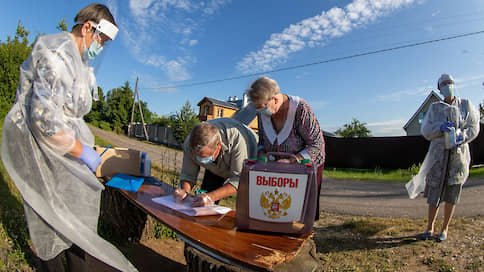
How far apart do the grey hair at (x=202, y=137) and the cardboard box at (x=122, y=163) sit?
1344mm

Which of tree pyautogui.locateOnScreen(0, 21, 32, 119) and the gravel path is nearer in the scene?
the gravel path

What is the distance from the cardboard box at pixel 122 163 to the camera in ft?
9.04

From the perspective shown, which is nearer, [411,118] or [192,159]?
[192,159]

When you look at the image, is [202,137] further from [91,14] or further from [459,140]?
[459,140]

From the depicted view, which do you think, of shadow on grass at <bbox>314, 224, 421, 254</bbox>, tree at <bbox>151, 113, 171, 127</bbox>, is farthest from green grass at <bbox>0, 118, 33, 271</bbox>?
tree at <bbox>151, 113, 171, 127</bbox>

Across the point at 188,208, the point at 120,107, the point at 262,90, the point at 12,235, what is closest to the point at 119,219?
the point at 12,235

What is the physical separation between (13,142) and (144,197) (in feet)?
3.36

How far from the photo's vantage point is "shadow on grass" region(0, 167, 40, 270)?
246 centimetres

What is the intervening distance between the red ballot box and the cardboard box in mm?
1887

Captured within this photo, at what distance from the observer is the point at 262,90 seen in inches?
73.7

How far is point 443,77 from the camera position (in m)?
3.24

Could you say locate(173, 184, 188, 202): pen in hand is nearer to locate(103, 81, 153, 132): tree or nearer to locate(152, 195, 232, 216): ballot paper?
locate(152, 195, 232, 216): ballot paper

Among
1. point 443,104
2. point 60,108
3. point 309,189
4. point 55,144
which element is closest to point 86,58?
point 60,108

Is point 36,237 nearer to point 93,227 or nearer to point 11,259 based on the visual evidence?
point 93,227
